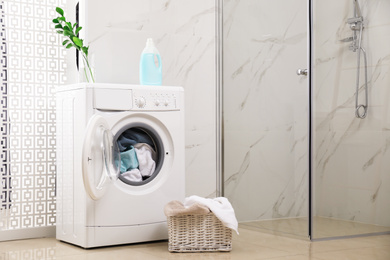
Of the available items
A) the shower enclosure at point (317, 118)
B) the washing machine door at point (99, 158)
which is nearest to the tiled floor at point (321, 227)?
the shower enclosure at point (317, 118)

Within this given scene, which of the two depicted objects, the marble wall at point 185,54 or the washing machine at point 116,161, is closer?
the washing machine at point 116,161

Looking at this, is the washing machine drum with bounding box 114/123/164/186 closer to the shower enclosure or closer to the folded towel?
the folded towel

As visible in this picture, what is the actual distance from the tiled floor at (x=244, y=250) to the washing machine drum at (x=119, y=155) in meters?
0.33

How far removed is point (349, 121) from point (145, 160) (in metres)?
1.19

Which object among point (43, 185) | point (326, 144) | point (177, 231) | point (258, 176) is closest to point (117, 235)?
point (177, 231)

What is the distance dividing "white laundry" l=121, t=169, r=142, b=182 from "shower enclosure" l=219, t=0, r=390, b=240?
2.71 feet

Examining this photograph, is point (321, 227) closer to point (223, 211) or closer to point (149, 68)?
point (223, 211)

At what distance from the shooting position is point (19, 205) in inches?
129

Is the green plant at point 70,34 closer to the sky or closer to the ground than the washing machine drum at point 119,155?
closer to the sky

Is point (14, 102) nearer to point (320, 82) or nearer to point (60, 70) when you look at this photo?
point (60, 70)

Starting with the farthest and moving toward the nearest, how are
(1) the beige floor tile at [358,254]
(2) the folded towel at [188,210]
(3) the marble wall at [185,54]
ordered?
(3) the marble wall at [185,54] → (2) the folded towel at [188,210] → (1) the beige floor tile at [358,254]

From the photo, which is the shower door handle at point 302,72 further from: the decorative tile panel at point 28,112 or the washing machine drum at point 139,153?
the decorative tile panel at point 28,112

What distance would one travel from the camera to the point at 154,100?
3.09 metres

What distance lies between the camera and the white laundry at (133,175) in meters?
3.02
